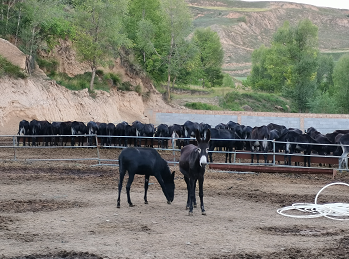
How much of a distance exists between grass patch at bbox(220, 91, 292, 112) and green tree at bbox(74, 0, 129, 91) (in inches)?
738

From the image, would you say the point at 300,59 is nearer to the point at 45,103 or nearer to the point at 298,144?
the point at 45,103

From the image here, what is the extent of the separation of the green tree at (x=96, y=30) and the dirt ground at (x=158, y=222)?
97.4ft

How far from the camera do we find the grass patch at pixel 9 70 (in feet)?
121

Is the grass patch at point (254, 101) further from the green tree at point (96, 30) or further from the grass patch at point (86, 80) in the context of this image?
the green tree at point (96, 30)

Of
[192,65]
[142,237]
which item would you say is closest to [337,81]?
[192,65]

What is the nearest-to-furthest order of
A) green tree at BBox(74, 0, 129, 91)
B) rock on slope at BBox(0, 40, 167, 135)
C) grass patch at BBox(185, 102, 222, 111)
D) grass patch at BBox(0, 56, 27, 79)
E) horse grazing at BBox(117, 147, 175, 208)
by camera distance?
horse grazing at BBox(117, 147, 175, 208)
rock on slope at BBox(0, 40, 167, 135)
grass patch at BBox(0, 56, 27, 79)
green tree at BBox(74, 0, 129, 91)
grass patch at BBox(185, 102, 222, 111)

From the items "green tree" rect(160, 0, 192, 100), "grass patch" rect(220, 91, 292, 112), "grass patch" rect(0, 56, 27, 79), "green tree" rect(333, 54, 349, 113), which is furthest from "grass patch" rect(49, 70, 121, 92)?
"green tree" rect(333, 54, 349, 113)

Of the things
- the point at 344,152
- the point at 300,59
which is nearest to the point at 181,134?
the point at 344,152

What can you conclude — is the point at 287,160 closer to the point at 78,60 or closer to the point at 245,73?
the point at 78,60

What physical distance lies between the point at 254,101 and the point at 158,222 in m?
55.9

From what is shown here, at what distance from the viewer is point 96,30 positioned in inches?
1857

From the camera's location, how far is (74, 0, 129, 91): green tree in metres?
45.6

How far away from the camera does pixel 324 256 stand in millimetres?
7766

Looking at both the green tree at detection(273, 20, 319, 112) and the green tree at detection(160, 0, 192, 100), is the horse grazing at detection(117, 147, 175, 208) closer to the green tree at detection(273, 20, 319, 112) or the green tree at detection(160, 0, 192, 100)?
the green tree at detection(160, 0, 192, 100)
